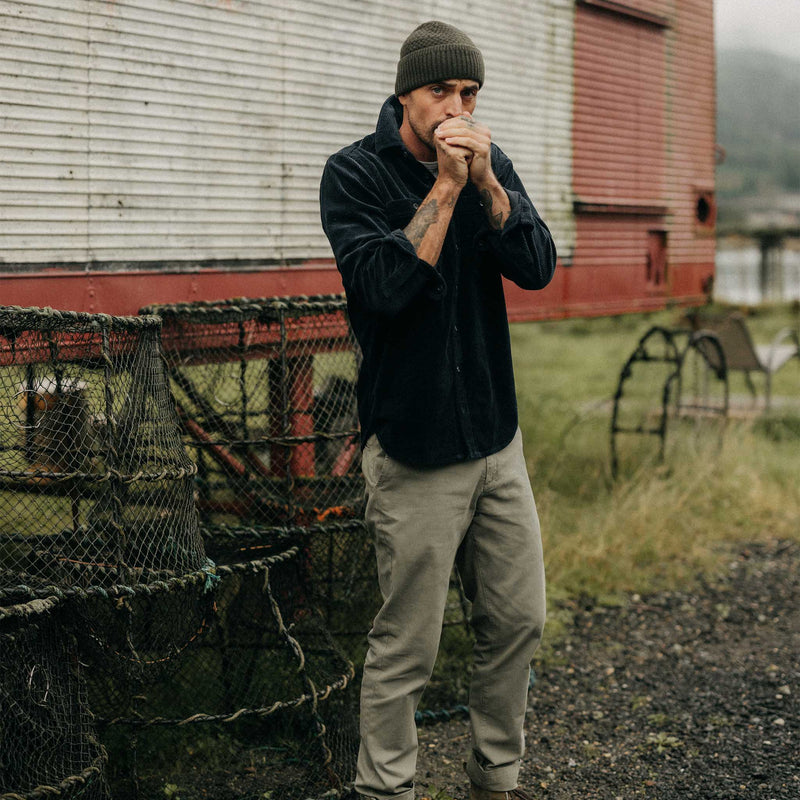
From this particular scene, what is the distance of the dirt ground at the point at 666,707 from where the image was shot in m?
3.60

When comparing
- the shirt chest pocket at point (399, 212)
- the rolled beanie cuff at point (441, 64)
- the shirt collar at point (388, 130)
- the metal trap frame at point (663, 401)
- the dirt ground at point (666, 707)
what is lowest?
the dirt ground at point (666, 707)

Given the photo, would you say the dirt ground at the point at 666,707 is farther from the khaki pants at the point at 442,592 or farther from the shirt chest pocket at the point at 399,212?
the shirt chest pocket at the point at 399,212

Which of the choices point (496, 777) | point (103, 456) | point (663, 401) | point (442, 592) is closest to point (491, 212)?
point (442, 592)

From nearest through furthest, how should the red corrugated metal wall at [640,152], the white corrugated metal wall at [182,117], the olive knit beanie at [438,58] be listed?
the olive knit beanie at [438,58]
the white corrugated metal wall at [182,117]
the red corrugated metal wall at [640,152]

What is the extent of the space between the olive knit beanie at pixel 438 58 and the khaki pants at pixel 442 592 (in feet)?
3.51

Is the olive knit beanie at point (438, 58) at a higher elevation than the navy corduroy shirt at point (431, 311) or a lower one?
higher

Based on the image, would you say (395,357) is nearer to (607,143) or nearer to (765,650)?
(765,650)

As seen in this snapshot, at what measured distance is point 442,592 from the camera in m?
2.90

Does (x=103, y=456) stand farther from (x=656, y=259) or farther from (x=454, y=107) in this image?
(x=656, y=259)

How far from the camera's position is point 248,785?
11.6 ft

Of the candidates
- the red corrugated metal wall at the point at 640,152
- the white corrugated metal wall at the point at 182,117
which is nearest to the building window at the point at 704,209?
the red corrugated metal wall at the point at 640,152

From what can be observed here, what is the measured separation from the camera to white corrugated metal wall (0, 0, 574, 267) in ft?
14.2

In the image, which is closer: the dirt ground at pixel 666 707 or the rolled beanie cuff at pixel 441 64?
the rolled beanie cuff at pixel 441 64

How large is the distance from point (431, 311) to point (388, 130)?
0.57m
